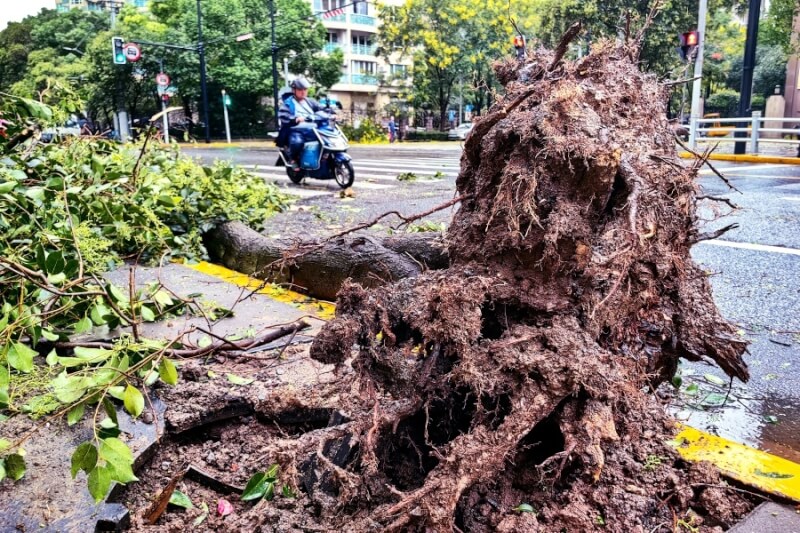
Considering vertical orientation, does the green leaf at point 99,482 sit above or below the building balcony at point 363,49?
below

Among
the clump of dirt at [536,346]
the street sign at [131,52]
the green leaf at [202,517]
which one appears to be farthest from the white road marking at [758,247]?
the street sign at [131,52]

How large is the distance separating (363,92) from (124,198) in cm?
5019

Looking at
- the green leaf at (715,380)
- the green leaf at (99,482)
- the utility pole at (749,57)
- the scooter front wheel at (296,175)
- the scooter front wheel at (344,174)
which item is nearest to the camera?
the green leaf at (99,482)

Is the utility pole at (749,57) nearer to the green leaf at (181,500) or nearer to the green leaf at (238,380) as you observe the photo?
the green leaf at (238,380)

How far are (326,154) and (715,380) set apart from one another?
298 inches

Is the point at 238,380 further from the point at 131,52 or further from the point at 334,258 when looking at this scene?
the point at 131,52

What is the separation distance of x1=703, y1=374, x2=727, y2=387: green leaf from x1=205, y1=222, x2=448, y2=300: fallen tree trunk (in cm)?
128

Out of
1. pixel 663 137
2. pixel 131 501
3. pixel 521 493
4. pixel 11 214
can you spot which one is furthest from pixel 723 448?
pixel 11 214

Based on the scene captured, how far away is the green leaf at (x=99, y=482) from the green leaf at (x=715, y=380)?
2.36m

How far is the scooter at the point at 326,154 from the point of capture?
30.9 feet

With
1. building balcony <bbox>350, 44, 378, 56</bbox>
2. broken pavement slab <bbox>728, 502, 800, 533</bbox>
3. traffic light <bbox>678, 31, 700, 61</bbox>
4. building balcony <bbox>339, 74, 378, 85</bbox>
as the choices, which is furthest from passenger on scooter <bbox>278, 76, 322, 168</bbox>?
building balcony <bbox>350, 44, 378, 56</bbox>

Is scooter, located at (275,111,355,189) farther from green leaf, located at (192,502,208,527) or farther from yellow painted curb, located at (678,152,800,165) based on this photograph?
yellow painted curb, located at (678,152,800,165)

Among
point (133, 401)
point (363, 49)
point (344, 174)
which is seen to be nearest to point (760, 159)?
point (344, 174)

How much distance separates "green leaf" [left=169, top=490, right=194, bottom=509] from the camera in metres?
1.82
